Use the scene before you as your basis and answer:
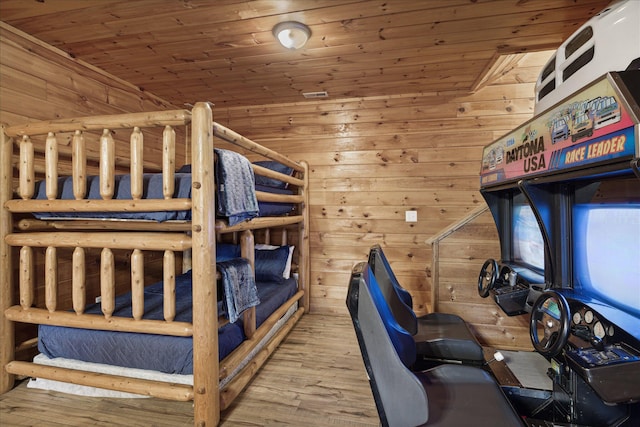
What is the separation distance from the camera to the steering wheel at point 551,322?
102 cm

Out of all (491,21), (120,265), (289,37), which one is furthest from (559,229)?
(120,265)

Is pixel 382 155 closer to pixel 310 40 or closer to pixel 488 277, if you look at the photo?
pixel 310 40

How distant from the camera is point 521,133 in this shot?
1.43 meters

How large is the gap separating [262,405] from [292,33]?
94.2 inches

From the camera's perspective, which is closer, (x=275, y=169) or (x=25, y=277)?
(x=25, y=277)

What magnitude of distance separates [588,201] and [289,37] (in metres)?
1.91

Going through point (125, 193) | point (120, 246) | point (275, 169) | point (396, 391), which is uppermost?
point (275, 169)

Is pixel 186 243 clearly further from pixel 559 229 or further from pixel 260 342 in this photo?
pixel 559 229

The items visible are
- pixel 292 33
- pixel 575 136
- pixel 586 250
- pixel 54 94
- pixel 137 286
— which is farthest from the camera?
pixel 54 94

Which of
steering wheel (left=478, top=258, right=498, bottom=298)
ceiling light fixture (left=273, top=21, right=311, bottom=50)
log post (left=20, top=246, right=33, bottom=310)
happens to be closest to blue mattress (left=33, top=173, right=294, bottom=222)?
log post (left=20, top=246, right=33, bottom=310)

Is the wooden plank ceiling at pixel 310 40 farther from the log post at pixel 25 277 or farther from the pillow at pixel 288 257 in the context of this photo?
the pillow at pixel 288 257

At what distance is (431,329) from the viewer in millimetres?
2090

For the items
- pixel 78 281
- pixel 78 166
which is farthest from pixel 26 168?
pixel 78 281

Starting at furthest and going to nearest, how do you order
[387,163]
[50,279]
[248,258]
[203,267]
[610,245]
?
1. [387,163]
2. [248,258]
3. [50,279]
4. [203,267]
5. [610,245]
